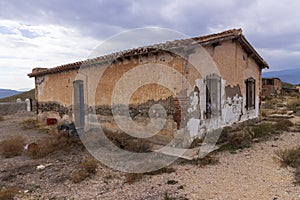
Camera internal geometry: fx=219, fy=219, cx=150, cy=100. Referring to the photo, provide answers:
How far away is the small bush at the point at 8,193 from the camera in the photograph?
3992 millimetres

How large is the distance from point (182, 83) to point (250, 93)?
210 inches

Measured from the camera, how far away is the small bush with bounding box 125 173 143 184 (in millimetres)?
4573

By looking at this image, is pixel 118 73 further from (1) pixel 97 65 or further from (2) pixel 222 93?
(2) pixel 222 93

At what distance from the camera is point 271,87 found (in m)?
33.6

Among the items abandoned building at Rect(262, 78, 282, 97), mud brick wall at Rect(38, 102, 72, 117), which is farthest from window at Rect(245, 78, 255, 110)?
abandoned building at Rect(262, 78, 282, 97)

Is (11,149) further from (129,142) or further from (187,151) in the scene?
(187,151)

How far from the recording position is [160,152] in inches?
250

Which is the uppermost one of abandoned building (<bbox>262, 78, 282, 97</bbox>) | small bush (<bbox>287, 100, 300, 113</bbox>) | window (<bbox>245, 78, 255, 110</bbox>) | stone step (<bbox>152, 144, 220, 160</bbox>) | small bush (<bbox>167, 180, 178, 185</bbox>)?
abandoned building (<bbox>262, 78, 282, 97</bbox>)

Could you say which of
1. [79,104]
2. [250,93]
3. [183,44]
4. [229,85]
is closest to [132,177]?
[183,44]

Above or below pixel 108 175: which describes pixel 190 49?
above

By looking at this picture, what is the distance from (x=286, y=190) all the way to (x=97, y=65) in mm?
7796

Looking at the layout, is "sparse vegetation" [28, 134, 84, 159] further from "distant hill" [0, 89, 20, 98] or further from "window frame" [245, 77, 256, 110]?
"distant hill" [0, 89, 20, 98]

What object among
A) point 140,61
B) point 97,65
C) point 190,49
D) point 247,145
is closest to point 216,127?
point 247,145

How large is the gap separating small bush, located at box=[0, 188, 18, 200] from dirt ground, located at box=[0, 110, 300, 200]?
0.09 m
